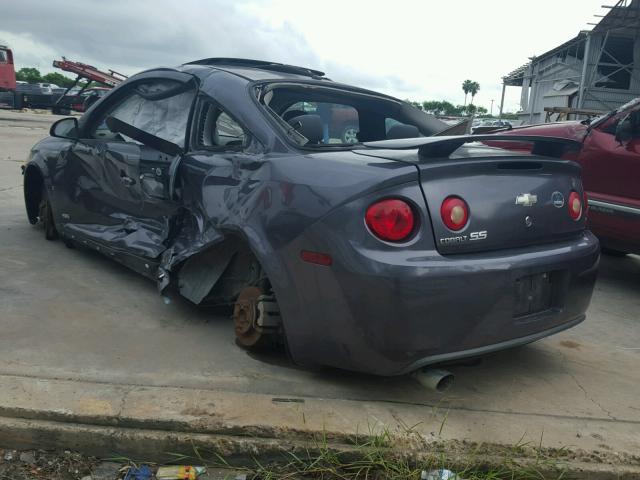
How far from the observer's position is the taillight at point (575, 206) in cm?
302

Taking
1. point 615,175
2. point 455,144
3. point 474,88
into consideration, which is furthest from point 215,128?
point 474,88

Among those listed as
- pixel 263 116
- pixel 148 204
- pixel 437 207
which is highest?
pixel 263 116

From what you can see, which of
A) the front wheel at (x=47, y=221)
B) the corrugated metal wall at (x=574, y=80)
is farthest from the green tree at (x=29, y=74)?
the front wheel at (x=47, y=221)

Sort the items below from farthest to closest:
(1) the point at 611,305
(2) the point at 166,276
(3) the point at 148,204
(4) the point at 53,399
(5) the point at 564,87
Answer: (5) the point at 564,87 → (1) the point at 611,305 → (3) the point at 148,204 → (2) the point at 166,276 → (4) the point at 53,399

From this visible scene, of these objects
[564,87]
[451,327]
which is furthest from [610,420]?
[564,87]

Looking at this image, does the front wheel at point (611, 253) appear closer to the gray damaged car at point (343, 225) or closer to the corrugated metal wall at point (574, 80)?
the gray damaged car at point (343, 225)

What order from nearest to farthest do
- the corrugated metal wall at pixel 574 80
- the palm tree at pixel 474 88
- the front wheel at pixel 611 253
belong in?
the front wheel at pixel 611 253, the corrugated metal wall at pixel 574 80, the palm tree at pixel 474 88

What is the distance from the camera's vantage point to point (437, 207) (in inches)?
99.3

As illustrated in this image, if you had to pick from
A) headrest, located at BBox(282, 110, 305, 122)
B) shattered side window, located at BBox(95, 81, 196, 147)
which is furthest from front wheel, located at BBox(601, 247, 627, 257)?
shattered side window, located at BBox(95, 81, 196, 147)

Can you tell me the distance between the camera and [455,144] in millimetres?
2641

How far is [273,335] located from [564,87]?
2785 centimetres

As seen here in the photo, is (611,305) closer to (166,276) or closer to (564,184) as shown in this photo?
(564,184)

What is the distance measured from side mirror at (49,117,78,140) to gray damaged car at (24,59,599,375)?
1.02m

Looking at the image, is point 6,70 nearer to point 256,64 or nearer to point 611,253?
point 256,64
